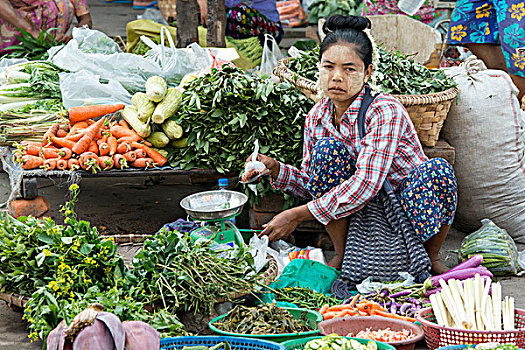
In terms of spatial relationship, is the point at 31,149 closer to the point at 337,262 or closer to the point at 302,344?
the point at 337,262

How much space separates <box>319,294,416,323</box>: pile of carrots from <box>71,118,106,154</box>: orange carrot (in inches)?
75.2

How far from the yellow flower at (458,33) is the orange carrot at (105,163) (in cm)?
288

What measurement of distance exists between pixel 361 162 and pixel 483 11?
2423 millimetres

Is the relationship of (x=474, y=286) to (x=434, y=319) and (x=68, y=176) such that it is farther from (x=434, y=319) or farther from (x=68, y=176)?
(x=68, y=176)

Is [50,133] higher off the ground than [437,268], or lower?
higher

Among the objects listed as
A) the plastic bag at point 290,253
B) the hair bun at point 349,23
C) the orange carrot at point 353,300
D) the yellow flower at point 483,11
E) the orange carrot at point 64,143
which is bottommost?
the plastic bag at point 290,253

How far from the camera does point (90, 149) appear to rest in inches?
166

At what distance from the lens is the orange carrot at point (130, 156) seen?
4.20 meters

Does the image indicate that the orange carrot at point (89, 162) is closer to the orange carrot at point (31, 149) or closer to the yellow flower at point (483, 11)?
the orange carrot at point (31, 149)

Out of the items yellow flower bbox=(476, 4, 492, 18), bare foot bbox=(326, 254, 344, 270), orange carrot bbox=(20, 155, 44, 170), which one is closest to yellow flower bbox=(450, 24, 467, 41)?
yellow flower bbox=(476, 4, 492, 18)

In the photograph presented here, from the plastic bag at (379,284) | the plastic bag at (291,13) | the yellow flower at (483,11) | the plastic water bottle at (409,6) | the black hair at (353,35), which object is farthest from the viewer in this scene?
the plastic bag at (291,13)

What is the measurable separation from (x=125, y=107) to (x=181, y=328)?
2.14 meters

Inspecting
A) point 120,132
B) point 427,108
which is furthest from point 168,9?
point 427,108

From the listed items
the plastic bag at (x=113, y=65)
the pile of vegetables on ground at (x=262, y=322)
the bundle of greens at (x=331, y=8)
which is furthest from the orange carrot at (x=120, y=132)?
the bundle of greens at (x=331, y=8)
